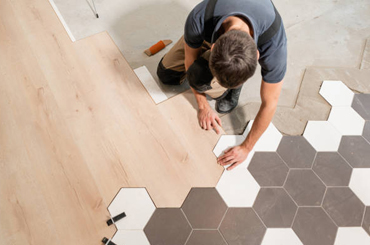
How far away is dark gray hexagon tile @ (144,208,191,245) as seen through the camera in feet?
3.65

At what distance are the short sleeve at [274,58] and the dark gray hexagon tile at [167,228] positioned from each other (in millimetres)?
717

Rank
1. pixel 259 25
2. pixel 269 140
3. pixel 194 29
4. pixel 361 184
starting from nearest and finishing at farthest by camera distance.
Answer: pixel 259 25, pixel 194 29, pixel 361 184, pixel 269 140

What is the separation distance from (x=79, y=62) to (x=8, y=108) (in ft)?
1.54

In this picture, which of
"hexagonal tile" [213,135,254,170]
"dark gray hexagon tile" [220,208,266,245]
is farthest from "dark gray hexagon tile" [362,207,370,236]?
"hexagonal tile" [213,135,254,170]

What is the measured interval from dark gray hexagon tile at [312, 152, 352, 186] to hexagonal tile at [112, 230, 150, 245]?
0.88m

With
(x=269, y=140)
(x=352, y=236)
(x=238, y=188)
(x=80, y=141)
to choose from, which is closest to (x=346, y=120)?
(x=269, y=140)

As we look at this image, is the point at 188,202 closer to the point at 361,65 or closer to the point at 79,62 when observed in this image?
the point at 79,62

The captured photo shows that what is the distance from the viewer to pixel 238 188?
3.97ft

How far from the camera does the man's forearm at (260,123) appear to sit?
108 centimetres

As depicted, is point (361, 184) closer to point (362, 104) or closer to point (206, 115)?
point (362, 104)

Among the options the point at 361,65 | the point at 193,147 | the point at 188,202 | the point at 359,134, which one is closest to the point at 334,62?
the point at 361,65

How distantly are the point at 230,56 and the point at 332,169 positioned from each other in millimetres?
901

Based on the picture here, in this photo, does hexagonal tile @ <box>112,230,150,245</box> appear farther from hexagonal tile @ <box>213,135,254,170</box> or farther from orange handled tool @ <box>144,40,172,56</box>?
orange handled tool @ <box>144,40,172,56</box>

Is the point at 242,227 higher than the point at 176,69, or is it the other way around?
the point at 176,69
